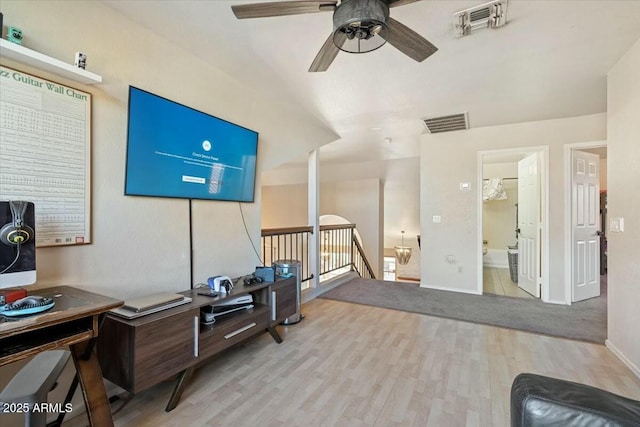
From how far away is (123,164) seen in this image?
6.42ft

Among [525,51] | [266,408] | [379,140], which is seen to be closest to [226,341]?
[266,408]

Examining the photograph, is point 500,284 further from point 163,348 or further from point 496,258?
point 163,348

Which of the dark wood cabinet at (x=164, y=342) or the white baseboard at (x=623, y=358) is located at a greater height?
the dark wood cabinet at (x=164, y=342)

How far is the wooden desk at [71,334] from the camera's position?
3.59ft

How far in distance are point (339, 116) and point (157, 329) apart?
3085 mm

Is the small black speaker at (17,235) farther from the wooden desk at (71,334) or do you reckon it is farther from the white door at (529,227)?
the white door at (529,227)

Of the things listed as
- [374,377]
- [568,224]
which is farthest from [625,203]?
[374,377]

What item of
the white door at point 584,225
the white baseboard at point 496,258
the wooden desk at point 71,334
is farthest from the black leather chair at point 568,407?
the white baseboard at point 496,258

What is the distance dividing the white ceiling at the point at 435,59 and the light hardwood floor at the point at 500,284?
2.46 m

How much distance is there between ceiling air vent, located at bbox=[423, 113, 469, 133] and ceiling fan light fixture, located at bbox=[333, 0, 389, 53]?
2511mm

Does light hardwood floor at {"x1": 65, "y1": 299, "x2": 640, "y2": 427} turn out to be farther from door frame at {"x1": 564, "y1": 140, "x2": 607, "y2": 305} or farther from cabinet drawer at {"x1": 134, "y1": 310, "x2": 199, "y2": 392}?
door frame at {"x1": 564, "y1": 140, "x2": 607, "y2": 305}

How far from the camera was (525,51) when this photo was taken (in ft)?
7.38

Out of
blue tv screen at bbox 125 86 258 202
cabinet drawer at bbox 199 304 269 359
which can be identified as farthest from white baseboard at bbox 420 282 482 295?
blue tv screen at bbox 125 86 258 202

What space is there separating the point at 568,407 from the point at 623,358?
218 cm
